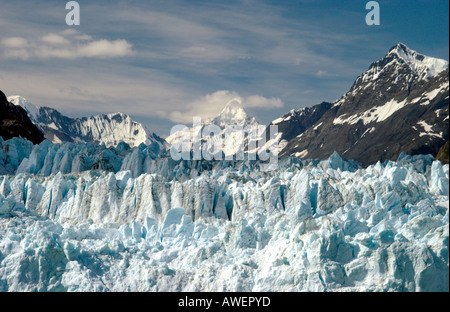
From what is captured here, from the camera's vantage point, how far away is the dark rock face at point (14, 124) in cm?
11244

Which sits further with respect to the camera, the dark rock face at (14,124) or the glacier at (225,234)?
the dark rock face at (14,124)

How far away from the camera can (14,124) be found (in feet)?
381

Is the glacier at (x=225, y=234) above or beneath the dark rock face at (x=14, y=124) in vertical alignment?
beneath

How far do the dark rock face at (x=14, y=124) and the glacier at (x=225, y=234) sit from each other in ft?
171

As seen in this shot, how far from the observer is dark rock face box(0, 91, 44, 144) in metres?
112

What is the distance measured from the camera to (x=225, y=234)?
4284 centimetres

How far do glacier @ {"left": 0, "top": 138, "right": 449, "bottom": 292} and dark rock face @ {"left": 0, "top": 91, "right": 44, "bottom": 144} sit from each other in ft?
171

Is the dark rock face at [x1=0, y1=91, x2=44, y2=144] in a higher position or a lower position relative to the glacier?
higher

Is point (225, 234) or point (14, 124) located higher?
point (14, 124)

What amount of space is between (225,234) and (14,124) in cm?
8569

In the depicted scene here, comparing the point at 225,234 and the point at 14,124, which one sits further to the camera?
the point at 14,124

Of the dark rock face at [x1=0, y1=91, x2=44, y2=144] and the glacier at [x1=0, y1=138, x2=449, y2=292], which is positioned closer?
the glacier at [x1=0, y1=138, x2=449, y2=292]

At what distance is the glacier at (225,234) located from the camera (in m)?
35.7
